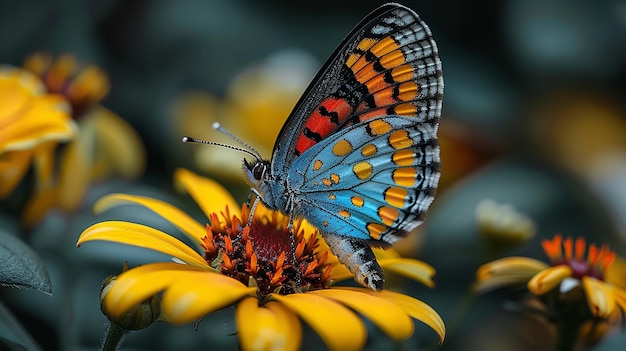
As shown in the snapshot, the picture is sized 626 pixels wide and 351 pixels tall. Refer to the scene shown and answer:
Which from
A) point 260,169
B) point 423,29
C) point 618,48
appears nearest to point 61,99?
point 260,169

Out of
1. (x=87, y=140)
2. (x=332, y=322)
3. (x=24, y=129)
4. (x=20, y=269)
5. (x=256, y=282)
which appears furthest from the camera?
(x=87, y=140)

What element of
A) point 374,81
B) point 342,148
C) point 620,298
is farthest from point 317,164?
point 620,298

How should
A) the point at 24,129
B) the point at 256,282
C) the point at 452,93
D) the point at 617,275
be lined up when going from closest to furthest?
the point at 256,282 → the point at 24,129 → the point at 617,275 → the point at 452,93

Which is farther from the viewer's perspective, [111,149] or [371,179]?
[111,149]

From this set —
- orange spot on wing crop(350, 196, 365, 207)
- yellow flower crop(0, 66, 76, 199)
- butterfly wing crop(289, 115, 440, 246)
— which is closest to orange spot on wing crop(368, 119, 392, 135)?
butterfly wing crop(289, 115, 440, 246)

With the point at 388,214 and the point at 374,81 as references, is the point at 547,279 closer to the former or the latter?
the point at 388,214

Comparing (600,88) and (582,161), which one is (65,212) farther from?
(600,88)

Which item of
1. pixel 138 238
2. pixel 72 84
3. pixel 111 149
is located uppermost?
pixel 138 238
